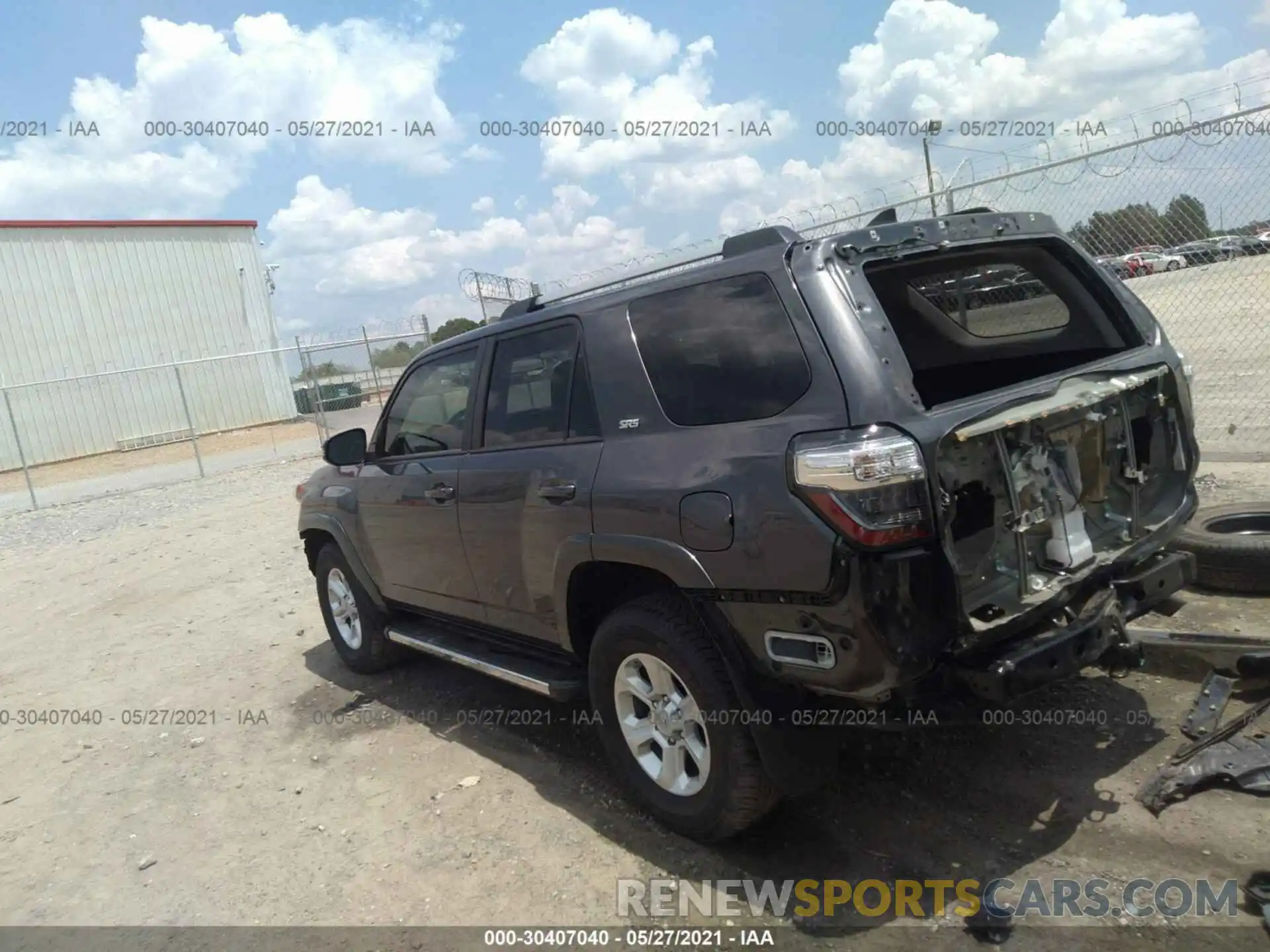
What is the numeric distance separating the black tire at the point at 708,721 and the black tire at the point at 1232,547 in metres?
2.70

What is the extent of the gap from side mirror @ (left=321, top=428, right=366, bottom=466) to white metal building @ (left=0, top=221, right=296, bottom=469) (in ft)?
61.2

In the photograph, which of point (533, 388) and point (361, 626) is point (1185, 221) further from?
point (361, 626)

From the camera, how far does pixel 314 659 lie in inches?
242

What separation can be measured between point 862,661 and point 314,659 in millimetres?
4651

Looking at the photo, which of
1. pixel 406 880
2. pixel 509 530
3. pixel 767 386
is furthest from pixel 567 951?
pixel 767 386

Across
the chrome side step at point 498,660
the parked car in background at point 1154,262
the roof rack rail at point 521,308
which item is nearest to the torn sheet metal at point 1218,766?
the chrome side step at point 498,660

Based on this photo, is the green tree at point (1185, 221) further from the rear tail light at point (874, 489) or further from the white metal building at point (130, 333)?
the white metal building at point (130, 333)

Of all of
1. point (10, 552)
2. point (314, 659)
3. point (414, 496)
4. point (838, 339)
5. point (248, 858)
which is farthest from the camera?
point (10, 552)

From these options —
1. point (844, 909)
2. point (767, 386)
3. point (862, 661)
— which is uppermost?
point (767, 386)

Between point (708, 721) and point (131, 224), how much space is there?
27.0 metres

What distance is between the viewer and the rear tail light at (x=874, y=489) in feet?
8.25

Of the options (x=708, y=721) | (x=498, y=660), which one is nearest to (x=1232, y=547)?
(x=708, y=721)

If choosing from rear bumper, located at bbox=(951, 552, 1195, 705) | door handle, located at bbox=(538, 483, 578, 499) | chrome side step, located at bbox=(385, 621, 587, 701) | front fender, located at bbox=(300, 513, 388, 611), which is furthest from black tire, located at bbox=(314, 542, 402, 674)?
rear bumper, located at bbox=(951, 552, 1195, 705)

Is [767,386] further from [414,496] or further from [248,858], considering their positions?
[248,858]
